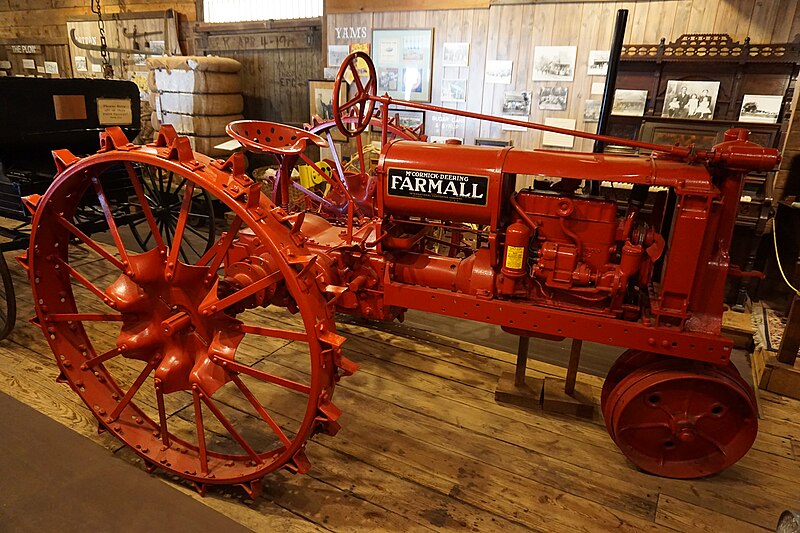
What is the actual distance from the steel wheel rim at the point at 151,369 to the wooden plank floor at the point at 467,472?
0.14 metres

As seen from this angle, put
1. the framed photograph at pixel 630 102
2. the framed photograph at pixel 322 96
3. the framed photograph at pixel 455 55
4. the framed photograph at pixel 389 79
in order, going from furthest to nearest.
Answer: the framed photograph at pixel 322 96 → the framed photograph at pixel 389 79 → the framed photograph at pixel 455 55 → the framed photograph at pixel 630 102

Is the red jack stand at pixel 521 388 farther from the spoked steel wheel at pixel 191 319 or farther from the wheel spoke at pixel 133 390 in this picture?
the wheel spoke at pixel 133 390

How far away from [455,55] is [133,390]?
4.62m

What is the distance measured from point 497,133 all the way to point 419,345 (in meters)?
2.87

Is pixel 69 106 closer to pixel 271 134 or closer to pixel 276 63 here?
pixel 271 134

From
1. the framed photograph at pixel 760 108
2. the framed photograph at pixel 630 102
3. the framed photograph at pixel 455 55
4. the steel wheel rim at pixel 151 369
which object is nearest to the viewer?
the steel wheel rim at pixel 151 369

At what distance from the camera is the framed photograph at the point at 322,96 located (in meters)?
6.37

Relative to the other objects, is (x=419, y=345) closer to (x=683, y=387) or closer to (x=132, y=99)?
(x=683, y=387)

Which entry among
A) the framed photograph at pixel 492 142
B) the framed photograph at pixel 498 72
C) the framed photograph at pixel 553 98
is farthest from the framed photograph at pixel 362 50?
the framed photograph at pixel 553 98

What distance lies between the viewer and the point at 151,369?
7.80ft

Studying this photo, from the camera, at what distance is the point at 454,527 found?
2178 millimetres

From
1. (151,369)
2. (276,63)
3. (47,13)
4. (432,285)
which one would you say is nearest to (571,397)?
(432,285)

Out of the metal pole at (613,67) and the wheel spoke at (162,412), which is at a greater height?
the metal pole at (613,67)

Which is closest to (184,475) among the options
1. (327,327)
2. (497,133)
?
(327,327)
